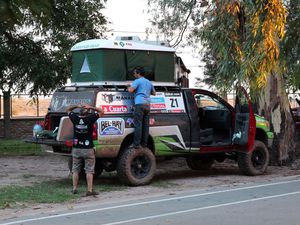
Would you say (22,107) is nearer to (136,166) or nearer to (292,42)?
(292,42)

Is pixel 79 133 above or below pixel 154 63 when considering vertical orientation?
below

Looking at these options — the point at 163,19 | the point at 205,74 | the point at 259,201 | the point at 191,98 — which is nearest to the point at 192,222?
the point at 259,201

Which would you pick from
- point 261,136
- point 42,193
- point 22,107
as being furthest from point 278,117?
point 22,107

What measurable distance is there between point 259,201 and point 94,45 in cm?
492

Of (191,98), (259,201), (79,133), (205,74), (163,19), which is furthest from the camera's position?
(205,74)

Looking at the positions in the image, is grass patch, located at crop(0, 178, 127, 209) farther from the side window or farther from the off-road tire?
the off-road tire

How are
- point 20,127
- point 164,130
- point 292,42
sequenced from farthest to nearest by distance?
point 20,127 < point 292,42 < point 164,130

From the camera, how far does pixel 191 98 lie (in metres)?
12.0

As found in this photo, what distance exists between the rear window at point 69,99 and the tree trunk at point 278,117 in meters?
5.84

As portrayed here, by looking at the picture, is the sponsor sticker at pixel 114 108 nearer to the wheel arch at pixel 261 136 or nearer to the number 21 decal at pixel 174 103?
the number 21 decal at pixel 174 103

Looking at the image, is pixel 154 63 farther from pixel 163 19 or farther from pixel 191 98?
pixel 163 19

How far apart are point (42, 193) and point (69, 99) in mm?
2246

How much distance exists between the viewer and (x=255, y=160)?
12781mm

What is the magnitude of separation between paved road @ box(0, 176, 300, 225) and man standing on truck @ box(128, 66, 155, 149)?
157 cm
